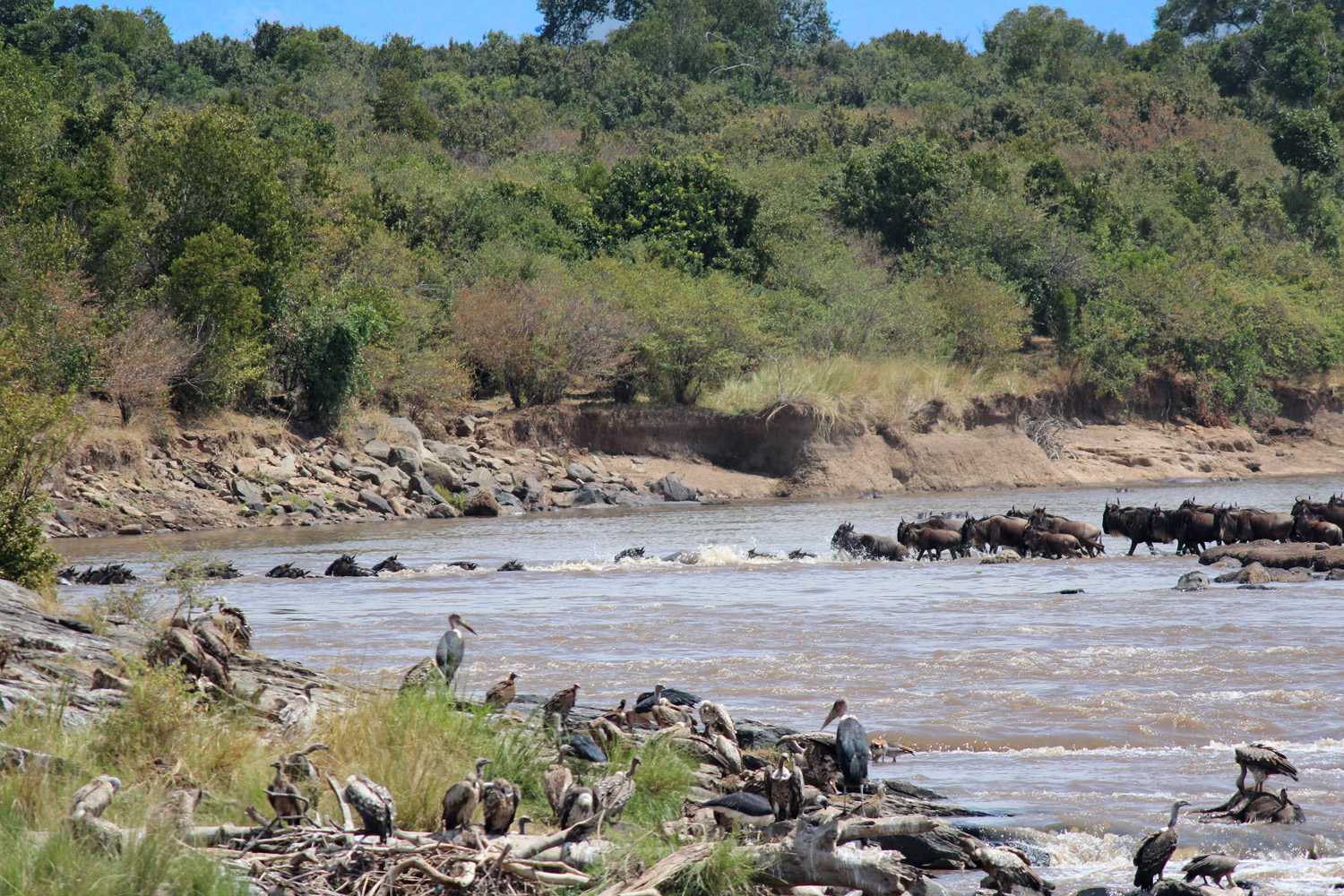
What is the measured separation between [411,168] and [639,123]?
27.3 meters

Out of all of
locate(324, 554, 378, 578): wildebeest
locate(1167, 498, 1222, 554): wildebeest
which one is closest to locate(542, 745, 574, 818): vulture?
locate(324, 554, 378, 578): wildebeest

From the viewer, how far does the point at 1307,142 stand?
2795 inches

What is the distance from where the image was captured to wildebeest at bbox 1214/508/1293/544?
27.0 m

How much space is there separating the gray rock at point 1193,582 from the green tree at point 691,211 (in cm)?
3208

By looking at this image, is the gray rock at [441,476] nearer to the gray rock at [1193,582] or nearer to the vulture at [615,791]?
the gray rock at [1193,582]

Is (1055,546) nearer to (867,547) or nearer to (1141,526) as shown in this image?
(1141,526)

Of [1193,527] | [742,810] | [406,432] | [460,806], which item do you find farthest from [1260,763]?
[406,432]

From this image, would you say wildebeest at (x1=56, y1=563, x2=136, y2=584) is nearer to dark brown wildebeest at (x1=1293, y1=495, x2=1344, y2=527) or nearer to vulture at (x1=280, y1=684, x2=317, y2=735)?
vulture at (x1=280, y1=684, x2=317, y2=735)

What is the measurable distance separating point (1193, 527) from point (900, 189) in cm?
Answer: 3445

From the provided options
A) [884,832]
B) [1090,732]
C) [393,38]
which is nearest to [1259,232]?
[393,38]

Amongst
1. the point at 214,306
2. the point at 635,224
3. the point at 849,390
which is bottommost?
the point at 849,390

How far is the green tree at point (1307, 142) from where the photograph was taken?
2781 inches

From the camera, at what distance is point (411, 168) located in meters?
56.6

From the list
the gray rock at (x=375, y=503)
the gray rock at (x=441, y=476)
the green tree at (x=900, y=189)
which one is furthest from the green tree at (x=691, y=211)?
the gray rock at (x=375, y=503)
